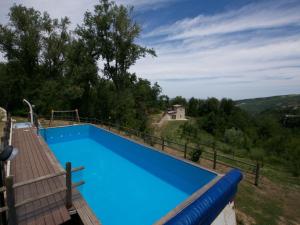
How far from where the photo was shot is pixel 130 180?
764 centimetres

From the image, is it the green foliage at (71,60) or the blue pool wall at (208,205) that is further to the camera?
the green foliage at (71,60)

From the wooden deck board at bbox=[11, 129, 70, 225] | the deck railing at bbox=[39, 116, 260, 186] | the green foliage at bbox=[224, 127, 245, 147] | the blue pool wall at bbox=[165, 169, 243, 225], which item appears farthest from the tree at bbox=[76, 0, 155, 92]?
the green foliage at bbox=[224, 127, 245, 147]

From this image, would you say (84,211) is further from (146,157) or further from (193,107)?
(193,107)

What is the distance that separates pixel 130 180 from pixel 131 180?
4 centimetres

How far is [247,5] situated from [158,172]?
355 inches

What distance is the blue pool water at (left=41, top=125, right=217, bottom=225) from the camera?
5.77 meters

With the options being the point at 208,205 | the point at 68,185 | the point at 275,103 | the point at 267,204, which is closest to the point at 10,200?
the point at 68,185

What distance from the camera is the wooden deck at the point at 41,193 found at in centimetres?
340

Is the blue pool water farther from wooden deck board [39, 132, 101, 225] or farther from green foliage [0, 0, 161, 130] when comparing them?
green foliage [0, 0, 161, 130]

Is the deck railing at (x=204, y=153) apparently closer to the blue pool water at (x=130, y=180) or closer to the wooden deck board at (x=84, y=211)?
the blue pool water at (x=130, y=180)

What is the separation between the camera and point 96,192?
6602 millimetres

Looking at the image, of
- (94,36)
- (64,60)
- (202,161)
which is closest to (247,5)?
(202,161)

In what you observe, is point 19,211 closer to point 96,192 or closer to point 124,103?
point 96,192

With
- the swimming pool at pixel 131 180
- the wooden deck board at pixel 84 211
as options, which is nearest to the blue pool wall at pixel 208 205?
the wooden deck board at pixel 84 211
